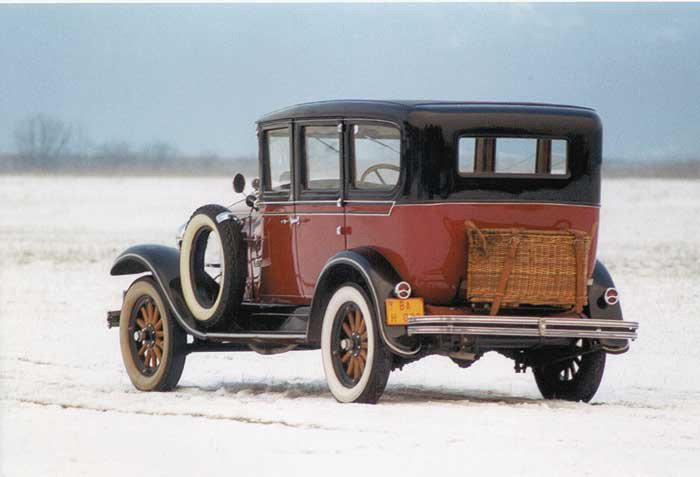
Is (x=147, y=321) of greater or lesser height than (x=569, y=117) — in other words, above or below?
below

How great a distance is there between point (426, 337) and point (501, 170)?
4.62ft

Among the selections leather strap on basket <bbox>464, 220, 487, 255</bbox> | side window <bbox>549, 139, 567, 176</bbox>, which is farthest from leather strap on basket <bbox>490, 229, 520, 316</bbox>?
side window <bbox>549, 139, 567, 176</bbox>

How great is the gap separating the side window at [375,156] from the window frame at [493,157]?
45cm

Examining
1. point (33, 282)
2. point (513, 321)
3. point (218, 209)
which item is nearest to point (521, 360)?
point (513, 321)

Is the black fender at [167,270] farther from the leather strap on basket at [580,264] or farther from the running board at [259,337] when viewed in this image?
the leather strap on basket at [580,264]

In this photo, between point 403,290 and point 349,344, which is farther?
point 349,344

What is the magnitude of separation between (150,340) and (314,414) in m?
3.01

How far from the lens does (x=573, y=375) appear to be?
1209 centimetres

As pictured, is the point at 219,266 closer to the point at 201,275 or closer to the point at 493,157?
the point at 201,275

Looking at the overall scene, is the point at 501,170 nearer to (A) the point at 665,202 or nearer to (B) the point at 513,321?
(B) the point at 513,321

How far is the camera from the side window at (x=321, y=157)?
1152cm

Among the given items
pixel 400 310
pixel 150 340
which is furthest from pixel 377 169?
pixel 150 340

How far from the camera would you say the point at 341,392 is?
1105 cm

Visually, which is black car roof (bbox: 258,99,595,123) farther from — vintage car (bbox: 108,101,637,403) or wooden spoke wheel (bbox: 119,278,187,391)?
wooden spoke wheel (bbox: 119,278,187,391)
